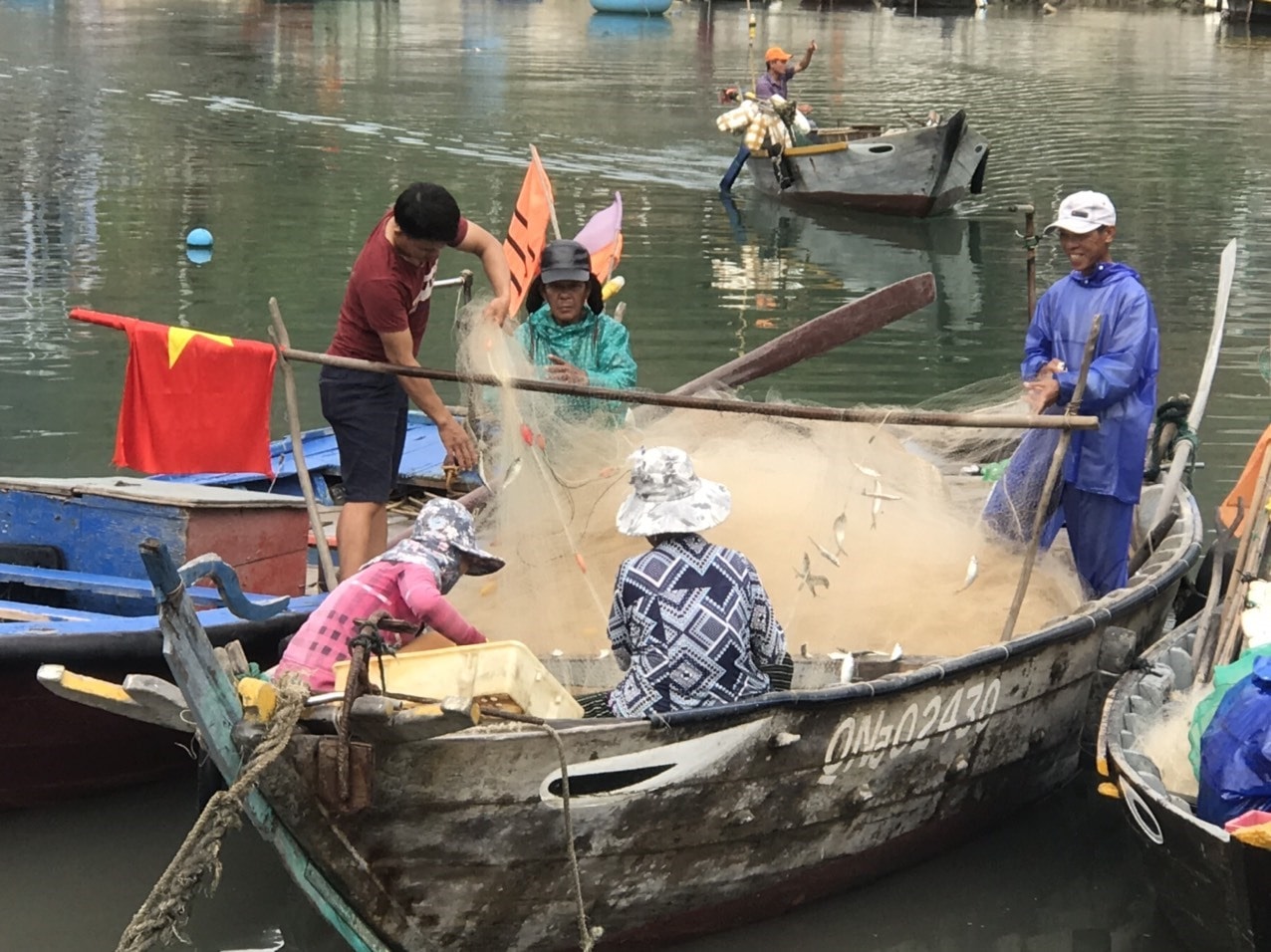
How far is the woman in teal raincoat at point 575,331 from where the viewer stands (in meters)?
6.19

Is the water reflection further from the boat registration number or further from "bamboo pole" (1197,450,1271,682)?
the boat registration number

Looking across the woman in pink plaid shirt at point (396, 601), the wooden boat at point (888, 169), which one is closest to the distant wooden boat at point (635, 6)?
the wooden boat at point (888, 169)

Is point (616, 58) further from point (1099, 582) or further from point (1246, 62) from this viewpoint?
point (1099, 582)

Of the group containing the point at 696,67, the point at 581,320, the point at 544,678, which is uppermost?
the point at 696,67

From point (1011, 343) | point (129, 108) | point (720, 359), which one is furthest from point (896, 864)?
point (129, 108)

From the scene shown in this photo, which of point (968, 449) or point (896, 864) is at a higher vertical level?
point (968, 449)

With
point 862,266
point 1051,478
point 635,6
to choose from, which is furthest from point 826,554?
point 635,6

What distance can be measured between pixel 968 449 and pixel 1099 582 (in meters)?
1.50

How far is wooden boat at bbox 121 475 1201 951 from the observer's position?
13.1ft

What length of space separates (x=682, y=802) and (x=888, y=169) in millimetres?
13998

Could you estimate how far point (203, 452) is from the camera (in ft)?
19.7

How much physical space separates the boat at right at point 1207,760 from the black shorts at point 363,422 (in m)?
2.72

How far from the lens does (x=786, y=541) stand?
5895mm

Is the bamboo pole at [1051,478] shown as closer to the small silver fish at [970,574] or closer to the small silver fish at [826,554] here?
the small silver fish at [970,574]
